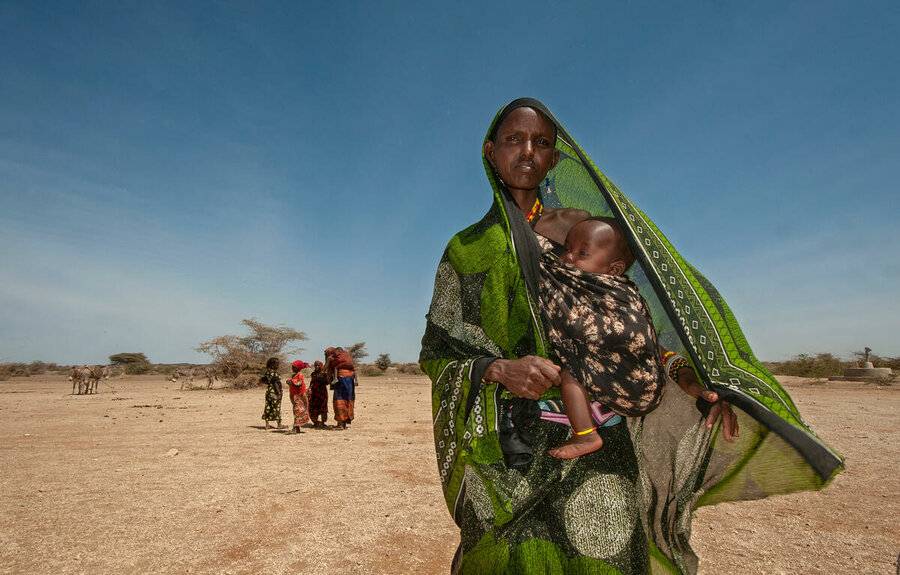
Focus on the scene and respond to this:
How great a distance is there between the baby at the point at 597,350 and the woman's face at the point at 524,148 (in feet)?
1.59

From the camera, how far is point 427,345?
2.13m

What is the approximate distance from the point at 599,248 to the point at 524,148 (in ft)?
1.66

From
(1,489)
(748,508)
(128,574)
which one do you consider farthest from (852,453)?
(1,489)

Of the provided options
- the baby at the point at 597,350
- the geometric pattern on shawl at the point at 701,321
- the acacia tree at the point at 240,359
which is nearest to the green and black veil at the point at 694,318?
the geometric pattern on shawl at the point at 701,321

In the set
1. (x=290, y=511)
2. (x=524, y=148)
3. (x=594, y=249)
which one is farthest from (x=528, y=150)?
(x=290, y=511)

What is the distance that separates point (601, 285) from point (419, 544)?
13.5ft

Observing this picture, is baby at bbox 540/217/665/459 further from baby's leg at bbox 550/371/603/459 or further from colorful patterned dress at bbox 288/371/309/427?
colorful patterned dress at bbox 288/371/309/427

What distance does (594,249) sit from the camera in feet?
6.15

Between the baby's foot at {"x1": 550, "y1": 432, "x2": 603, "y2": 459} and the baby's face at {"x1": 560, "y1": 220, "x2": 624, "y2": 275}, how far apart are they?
57 centimetres

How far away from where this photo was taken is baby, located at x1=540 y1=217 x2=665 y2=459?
5.43ft

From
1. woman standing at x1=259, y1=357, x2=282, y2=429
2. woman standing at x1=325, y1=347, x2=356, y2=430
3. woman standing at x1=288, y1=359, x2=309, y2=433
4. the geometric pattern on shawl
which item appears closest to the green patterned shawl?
the geometric pattern on shawl

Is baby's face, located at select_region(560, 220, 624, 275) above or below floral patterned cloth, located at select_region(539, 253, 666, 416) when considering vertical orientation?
above

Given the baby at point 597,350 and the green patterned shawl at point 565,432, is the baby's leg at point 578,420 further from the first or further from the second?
the green patterned shawl at point 565,432

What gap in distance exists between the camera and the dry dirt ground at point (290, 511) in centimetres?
447
